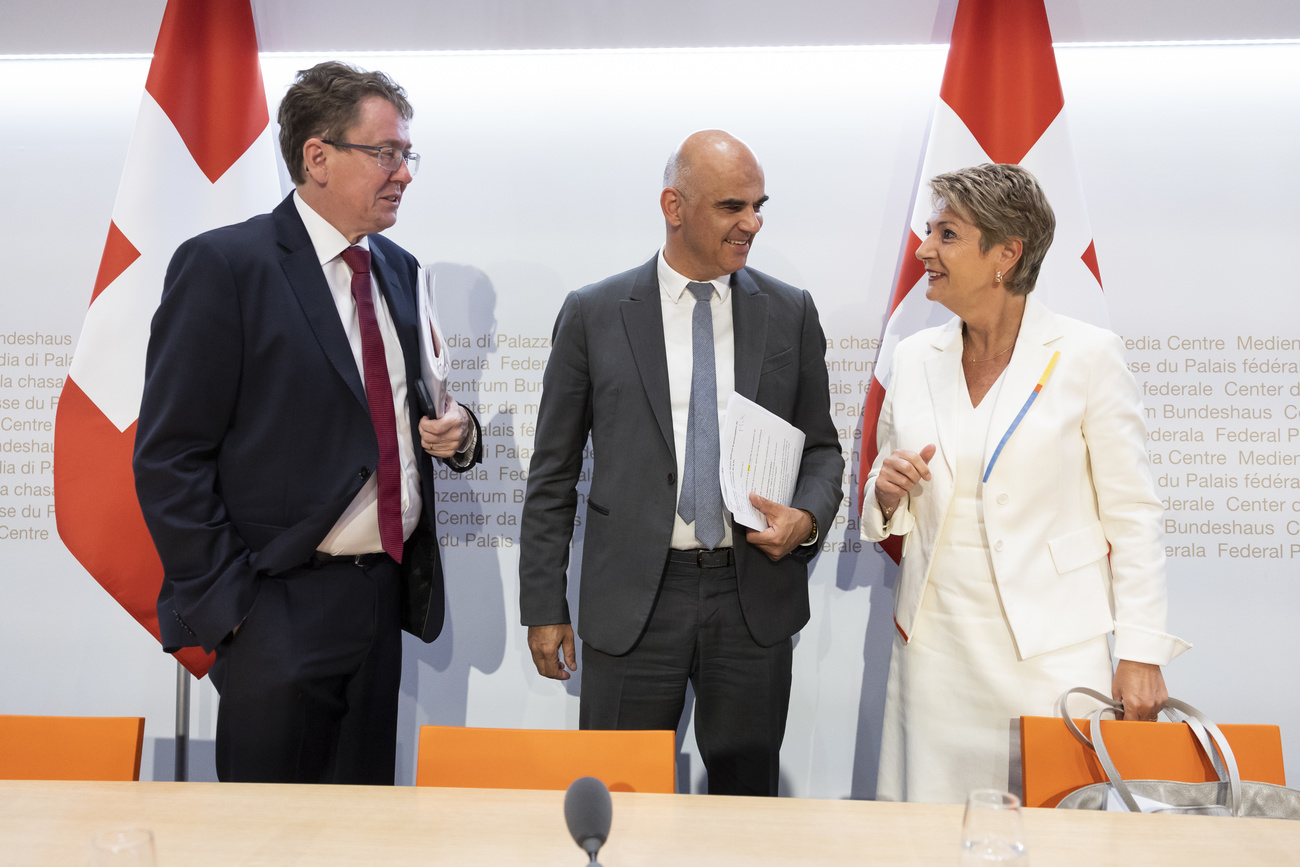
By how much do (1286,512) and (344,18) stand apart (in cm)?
377

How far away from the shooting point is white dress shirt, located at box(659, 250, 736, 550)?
236 cm

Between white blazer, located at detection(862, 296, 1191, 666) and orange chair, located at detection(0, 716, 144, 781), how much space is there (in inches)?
69.1

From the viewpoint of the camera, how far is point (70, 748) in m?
1.80

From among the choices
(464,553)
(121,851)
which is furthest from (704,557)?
(121,851)

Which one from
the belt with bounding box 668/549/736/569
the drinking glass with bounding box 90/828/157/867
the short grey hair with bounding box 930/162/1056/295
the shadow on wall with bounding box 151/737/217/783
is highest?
the short grey hair with bounding box 930/162/1056/295

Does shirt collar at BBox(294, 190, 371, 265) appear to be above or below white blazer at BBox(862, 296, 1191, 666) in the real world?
above

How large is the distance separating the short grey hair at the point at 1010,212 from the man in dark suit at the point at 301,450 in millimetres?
1359

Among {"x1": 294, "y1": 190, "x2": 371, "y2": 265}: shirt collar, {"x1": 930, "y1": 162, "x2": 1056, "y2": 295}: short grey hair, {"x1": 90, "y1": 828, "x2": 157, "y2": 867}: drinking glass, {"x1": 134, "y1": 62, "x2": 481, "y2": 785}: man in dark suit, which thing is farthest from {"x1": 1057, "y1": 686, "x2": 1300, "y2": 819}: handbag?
{"x1": 294, "y1": 190, "x2": 371, "y2": 265}: shirt collar

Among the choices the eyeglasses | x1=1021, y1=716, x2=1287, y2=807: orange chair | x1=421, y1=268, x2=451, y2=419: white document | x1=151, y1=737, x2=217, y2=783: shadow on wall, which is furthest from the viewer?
x1=151, y1=737, x2=217, y2=783: shadow on wall

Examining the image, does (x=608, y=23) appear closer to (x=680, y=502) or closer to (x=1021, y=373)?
(x=680, y=502)

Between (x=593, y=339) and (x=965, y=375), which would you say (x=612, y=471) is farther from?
(x=965, y=375)

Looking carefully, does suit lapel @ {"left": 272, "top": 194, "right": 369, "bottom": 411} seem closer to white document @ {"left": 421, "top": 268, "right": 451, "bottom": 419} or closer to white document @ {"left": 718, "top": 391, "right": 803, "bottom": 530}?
white document @ {"left": 421, "top": 268, "right": 451, "bottom": 419}

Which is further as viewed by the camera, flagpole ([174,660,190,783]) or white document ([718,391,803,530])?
flagpole ([174,660,190,783])

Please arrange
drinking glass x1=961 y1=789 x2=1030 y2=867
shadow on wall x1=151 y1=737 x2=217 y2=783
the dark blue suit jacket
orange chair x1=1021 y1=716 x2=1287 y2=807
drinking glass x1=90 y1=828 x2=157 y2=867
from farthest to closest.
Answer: shadow on wall x1=151 y1=737 x2=217 y2=783 → the dark blue suit jacket → orange chair x1=1021 y1=716 x2=1287 y2=807 → drinking glass x1=961 y1=789 x2=1030 y2=867 → drinking glass x1=90 y1=828 x2=157 y2=867
